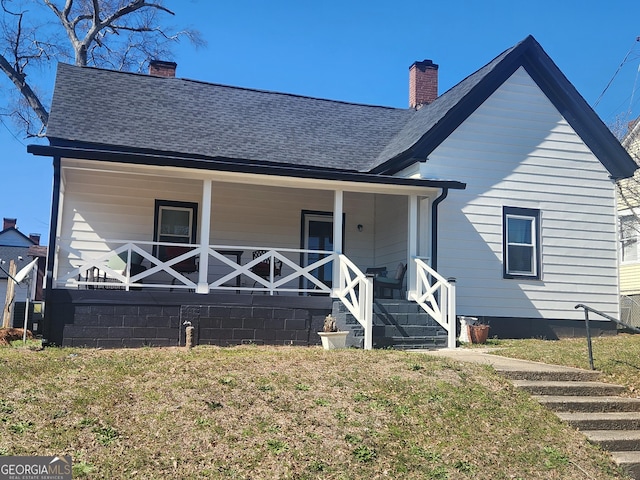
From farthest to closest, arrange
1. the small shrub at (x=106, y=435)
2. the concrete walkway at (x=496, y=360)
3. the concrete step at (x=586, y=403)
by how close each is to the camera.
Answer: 1. the concrete walkway at (x=496, y=360)
2. the concrete step at (x=586, y=403)
3. the small shrub at (x=106, y=435)

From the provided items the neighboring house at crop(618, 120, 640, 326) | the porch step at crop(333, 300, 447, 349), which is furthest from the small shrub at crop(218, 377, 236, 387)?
the neighboring house at crop(618, 120, 640, 326)

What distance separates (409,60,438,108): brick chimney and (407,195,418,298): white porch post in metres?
6.27

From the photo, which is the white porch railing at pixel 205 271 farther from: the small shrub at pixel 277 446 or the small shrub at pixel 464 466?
the small shrub at pixel 277 446

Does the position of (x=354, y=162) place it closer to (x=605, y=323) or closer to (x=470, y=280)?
(x=470, y=280)

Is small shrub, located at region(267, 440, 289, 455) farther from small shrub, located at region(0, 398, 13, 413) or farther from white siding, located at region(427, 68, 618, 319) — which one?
white siding, located at region(427, 68, 618, 319)

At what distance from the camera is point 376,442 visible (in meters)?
5.98

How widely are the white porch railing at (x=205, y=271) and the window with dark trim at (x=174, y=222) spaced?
40 centimetres

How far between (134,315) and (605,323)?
969 cm

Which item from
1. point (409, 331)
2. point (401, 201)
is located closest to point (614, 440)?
point (409, 331)

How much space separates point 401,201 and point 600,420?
7499 millimetres

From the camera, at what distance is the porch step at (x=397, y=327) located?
423 inches

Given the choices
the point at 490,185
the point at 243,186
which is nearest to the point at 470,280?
the point at 490,185

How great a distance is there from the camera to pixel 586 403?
7.46 meters

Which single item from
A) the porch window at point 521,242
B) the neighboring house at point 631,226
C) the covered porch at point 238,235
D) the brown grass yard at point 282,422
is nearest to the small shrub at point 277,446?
the brown grass yard at point 282,422
